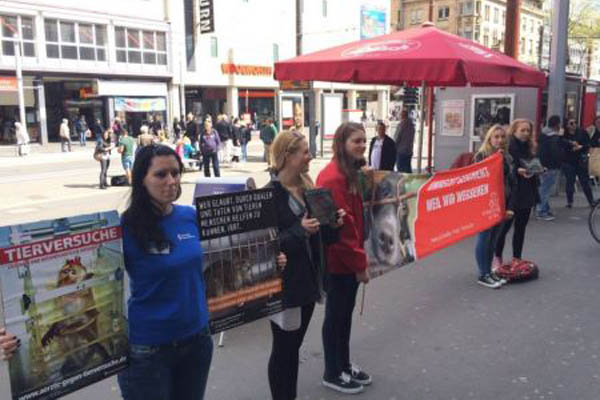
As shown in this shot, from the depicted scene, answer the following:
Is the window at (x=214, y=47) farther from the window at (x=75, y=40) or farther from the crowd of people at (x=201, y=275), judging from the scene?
the crowd of people at (x=201, y=275)

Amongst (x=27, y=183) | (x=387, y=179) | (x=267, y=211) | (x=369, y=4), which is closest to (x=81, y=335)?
(x=267, y=211)

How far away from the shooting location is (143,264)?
233 centimetres

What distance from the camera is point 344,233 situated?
354 cm

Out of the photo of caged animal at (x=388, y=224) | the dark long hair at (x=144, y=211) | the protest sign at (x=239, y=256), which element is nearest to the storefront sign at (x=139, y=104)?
the photo of caged animal at (x=388, y=224)

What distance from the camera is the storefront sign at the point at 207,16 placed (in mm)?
37719

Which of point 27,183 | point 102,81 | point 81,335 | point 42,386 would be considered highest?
point 102,81

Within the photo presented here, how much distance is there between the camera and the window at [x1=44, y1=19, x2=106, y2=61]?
3085 cm

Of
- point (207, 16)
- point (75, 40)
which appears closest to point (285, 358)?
point (75, 40)

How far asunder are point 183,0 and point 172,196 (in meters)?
38.5

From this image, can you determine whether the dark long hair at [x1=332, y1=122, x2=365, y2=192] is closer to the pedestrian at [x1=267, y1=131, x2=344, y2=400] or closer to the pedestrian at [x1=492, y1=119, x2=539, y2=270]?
the pedestrian at [x1=267, y1=131, x2=344, y2=400]

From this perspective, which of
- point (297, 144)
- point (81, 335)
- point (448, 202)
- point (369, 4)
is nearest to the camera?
point (81, 335)

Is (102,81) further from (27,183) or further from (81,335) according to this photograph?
(81,335)

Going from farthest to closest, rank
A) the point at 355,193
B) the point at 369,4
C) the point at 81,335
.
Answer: the point at 369,4, the point at 355,193, the point at 81,335

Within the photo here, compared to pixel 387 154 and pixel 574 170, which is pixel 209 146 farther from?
pixel 574 170
